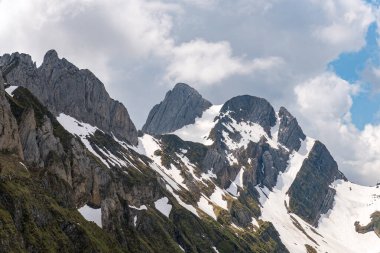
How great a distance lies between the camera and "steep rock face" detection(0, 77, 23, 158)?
166 meters

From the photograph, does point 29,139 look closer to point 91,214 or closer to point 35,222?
point 91,214

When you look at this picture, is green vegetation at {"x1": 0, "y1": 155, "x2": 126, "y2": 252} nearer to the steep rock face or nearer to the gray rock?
the steep rock face

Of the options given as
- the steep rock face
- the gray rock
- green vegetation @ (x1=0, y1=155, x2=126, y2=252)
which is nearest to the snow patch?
green vegetation @ (x1=0, y1=155, x2=126, y2=252)

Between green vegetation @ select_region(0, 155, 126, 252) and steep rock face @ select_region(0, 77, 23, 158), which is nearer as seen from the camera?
green vegetation @ select_region(0, 155, 126, 252)

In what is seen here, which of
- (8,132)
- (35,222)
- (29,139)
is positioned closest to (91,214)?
(29,139)

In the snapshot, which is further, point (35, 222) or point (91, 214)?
point (91, 214)

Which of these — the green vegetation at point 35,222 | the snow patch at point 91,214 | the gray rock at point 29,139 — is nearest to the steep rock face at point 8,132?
the green vegetation at point 35,222

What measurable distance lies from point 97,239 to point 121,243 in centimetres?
2346

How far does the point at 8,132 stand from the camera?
169125 millimetres

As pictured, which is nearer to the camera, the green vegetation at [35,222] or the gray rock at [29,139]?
the green vegetation at [35,222]

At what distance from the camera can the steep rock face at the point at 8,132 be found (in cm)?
16650

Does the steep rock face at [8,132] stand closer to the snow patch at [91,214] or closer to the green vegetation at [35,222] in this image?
the green vegetation at [35,222]

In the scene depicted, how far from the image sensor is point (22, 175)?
155 m

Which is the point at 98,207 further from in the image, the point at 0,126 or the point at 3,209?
the point at 3,209
